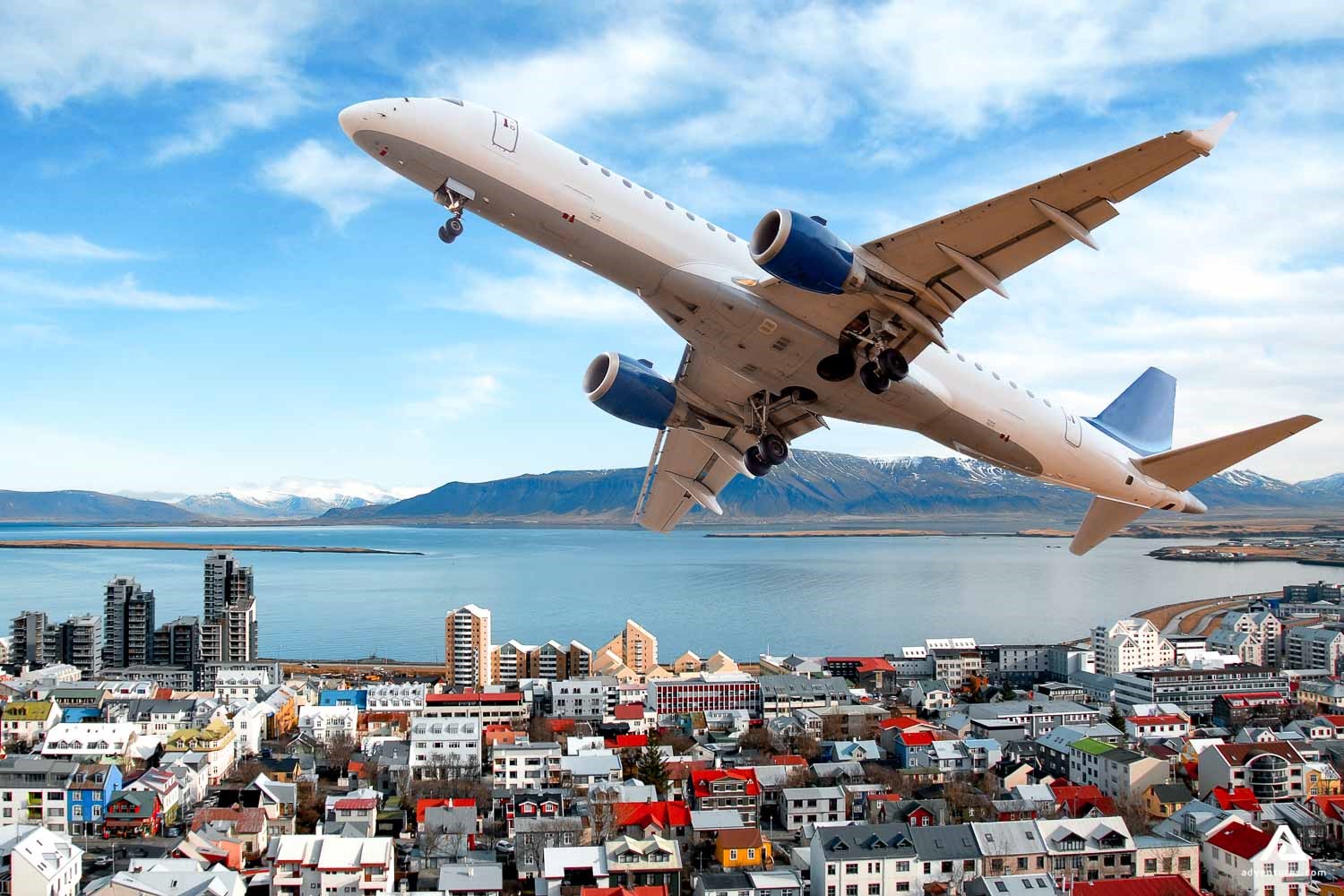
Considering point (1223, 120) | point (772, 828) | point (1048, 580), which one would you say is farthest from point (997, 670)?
point (1048, 580)

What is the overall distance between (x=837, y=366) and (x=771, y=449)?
2.97 m

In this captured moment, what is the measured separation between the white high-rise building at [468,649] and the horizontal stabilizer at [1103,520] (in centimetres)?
4832

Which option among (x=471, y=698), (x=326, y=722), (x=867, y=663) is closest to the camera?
(x=326, y=722)

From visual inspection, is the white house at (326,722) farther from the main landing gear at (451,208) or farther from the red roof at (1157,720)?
the main landing gear at (451,208)

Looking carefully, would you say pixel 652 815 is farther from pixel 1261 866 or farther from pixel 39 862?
pixel 1261 866

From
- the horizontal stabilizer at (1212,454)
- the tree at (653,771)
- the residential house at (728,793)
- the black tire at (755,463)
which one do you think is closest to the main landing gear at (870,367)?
the black tire at (755,463)

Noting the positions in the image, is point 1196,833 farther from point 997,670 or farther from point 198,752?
point 997,670

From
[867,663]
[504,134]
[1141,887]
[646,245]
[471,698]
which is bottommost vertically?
[1141,887]

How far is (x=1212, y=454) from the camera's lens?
20062 mm

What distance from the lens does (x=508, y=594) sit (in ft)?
406

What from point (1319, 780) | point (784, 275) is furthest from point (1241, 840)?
point (784, 275)

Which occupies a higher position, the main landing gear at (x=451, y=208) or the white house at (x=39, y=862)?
the main landing gear at (x=451, y=208)

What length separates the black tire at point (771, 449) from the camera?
18.9m

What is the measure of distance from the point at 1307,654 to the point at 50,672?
75748 mm
